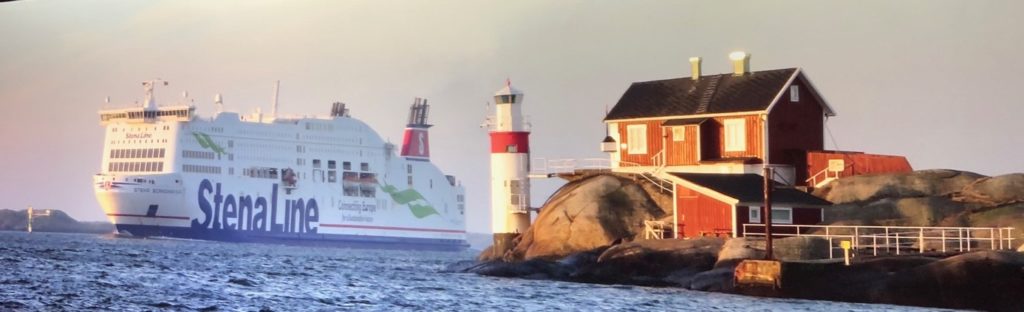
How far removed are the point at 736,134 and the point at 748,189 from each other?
82.7 inches

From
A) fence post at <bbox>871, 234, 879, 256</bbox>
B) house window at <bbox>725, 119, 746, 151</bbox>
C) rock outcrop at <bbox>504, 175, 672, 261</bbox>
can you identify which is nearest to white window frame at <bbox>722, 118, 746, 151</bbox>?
house window at <bbox>725, 119, 746, 151</bbox>

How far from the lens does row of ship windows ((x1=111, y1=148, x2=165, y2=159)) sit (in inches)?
1953

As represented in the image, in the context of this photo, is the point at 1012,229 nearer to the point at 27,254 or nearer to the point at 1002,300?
the point at 1002,300

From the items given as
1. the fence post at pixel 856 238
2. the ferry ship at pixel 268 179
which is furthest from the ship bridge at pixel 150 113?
the fence post at pixel 856 238

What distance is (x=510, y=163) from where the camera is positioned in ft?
90.6

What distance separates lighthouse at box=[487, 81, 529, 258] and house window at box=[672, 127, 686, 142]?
347 cm

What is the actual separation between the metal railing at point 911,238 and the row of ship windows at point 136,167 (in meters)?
31.6

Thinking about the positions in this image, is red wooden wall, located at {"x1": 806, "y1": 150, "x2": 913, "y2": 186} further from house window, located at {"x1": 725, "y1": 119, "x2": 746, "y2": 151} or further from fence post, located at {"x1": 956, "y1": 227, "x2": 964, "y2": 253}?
fence post, located at {"x1": 956, "y1": 227, "x2": 964, "y2": 253}

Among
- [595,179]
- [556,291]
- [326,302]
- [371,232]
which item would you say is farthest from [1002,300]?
[371,232]

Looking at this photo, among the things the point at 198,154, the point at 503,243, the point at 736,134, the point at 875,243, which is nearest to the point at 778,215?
the point at 875,243

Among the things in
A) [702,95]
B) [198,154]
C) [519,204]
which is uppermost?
[198,154]

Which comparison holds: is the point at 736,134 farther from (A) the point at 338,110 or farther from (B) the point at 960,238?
(A) the point at 338,110

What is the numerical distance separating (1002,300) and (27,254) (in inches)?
782

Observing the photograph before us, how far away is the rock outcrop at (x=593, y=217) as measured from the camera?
2373cm
